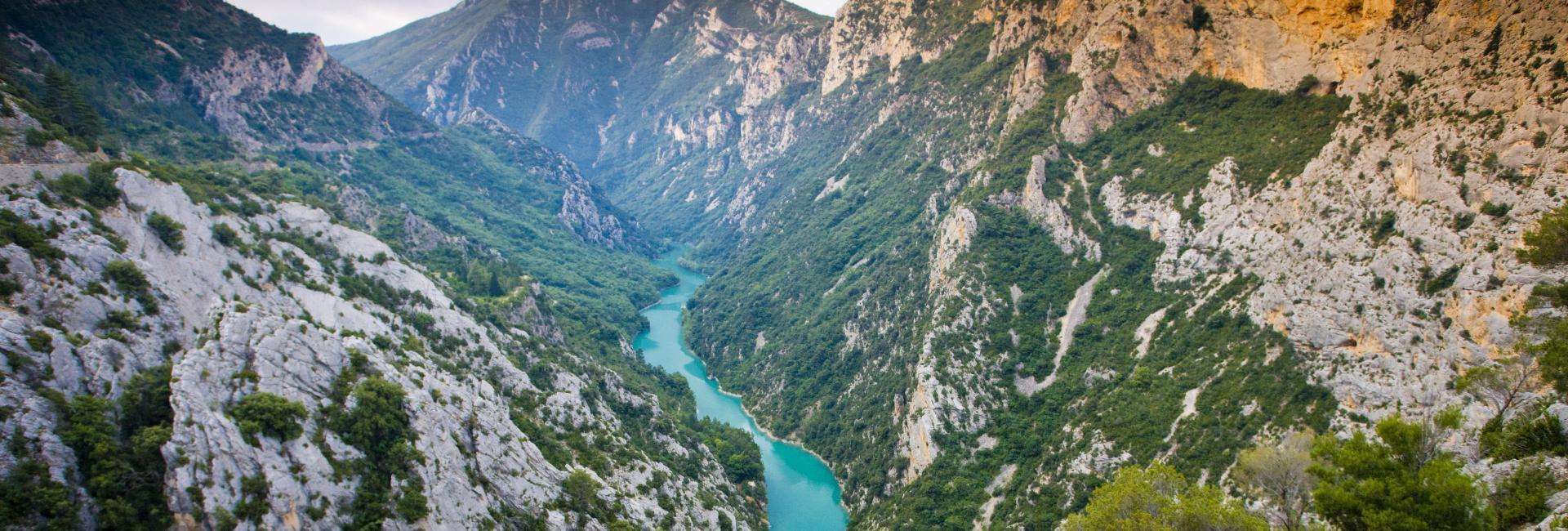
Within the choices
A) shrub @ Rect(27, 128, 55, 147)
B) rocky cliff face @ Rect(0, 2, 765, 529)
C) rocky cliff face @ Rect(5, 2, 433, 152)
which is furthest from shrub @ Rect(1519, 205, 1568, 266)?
rocky cliff face @ Rect(5, 2, 433, 152)

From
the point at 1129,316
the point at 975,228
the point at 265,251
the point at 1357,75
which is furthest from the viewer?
the point at 975,228

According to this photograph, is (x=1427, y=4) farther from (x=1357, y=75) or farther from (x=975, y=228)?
(x=975, y=228)

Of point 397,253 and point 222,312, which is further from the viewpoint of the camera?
point 397,253

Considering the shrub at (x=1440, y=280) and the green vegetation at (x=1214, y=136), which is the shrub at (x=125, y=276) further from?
the green vegetation at (x=1214, y=136)

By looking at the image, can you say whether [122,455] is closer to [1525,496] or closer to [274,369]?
[274,369]

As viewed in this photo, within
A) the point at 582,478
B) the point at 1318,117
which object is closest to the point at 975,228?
the point at 1318,117

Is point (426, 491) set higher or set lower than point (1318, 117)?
lower

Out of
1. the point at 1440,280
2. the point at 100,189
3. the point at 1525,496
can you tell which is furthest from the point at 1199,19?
the point at 100,189

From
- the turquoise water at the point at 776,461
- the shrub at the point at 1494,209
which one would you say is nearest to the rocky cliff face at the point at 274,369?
the turquoise water at the point at 776,461
